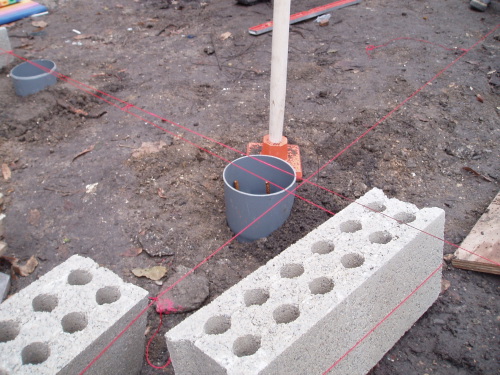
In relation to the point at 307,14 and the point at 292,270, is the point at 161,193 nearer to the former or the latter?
the point at 292,270

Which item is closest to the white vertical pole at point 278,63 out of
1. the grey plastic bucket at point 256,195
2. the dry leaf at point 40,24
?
the grey plastic bucket at point 256,195

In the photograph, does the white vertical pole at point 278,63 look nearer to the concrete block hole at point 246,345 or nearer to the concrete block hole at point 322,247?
the concrete block hole at point 322,247

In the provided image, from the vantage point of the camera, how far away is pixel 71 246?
11.2 ft

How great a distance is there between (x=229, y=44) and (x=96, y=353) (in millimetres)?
5182

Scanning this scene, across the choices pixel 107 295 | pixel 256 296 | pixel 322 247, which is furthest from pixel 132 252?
pixel 322 247

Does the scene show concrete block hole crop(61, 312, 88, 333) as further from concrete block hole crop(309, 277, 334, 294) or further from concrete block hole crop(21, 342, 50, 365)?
concrete block hole crop(309, 277, 334, 294)

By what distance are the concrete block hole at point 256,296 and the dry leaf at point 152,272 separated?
107cm

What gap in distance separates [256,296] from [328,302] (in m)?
0.36

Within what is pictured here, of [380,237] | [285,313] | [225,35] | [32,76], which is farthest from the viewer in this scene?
[225,35]

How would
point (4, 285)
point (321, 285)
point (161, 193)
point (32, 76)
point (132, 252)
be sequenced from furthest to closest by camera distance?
1. point (32, 76)
2. point (161, 193)
3. point (132, 252)
4. point (4, 285)
5. point (321, 285)

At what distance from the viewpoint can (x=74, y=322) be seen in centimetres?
224

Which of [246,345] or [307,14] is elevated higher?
[246,345]

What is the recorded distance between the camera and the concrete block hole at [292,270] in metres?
2.40

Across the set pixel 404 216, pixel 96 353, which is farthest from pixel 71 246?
pixel 404 216
